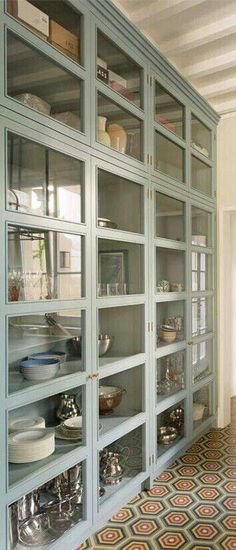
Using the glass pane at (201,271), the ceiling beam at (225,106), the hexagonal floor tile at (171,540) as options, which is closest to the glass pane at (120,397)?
the hexagonal floor tile at (171,540)

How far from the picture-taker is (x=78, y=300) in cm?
216

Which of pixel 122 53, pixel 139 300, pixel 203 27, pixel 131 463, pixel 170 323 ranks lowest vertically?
pixel 131 463

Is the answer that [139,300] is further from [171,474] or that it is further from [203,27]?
[203,27]

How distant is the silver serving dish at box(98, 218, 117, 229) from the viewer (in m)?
2.36

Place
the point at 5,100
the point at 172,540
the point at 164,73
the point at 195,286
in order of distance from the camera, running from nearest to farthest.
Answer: the point at 5,100
the point at 172,540
the point at 164,73
the point at 195,286

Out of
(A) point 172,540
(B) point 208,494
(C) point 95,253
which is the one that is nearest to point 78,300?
(C) point 95,253

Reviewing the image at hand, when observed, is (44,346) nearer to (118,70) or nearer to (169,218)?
(169,218)

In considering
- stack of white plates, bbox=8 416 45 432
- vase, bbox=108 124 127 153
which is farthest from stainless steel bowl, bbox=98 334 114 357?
vase, bbox=108 124 127 153

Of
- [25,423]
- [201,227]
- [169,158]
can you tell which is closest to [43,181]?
[25,423]

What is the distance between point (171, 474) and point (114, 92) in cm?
249

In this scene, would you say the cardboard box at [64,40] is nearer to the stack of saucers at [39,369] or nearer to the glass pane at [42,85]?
the glass pane at [42,85]

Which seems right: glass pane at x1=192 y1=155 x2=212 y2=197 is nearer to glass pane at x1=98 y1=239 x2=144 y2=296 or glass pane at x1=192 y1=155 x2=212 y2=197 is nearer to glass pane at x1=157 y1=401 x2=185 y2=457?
glass pane at x1=98 y1=239 x2=144 y2=296

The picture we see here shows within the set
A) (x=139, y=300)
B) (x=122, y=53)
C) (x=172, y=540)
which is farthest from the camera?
(x=139, y=300)

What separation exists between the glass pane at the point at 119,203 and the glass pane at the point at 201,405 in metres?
1.69
